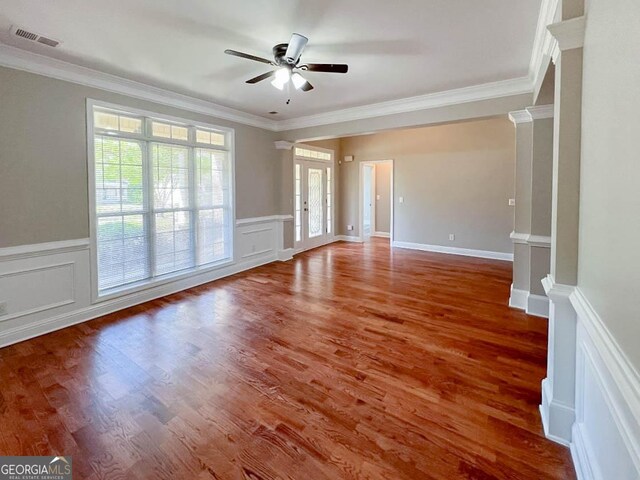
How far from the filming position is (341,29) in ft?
8.18

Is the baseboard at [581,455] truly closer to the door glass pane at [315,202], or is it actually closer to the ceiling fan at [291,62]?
the ceiling fan at [291,62]

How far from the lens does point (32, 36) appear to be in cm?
257

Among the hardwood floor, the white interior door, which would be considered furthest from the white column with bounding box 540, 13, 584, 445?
the white interior door

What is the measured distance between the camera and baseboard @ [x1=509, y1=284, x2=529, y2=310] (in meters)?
3.64

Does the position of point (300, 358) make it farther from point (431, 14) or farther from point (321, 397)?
point (431, 14)

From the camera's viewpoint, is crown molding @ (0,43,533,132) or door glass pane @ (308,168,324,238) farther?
door glass pane @ (308,168,324,238)

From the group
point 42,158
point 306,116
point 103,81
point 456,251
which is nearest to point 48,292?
point 42,158

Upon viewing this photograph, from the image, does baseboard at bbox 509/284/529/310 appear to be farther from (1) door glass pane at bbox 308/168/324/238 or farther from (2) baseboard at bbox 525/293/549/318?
(1) door glass pane at bbox 308/168/324/238

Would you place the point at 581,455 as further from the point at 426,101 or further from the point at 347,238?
the point at 347,238

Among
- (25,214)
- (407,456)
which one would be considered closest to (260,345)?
(407,456)

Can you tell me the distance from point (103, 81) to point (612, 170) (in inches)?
170

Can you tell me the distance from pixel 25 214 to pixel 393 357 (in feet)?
11.7

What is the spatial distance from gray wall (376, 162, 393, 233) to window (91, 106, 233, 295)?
5.41m

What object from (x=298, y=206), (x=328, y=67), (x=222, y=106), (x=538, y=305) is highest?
(x=222, y=106)
